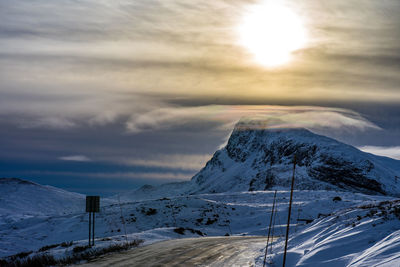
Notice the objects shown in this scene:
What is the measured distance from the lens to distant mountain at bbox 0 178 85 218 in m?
111

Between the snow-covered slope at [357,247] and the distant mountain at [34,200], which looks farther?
the distant mountain at [34,200]

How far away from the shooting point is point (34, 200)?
12575cm

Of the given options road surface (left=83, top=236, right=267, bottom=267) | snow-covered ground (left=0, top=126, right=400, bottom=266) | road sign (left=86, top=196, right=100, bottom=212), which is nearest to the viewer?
snow-covered ground (left=0, top=126, right=400, bottom=266)

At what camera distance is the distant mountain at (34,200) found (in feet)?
363

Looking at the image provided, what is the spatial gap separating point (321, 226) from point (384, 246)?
9981 millimetres

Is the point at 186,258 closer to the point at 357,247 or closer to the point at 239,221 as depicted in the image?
the point at 357,247

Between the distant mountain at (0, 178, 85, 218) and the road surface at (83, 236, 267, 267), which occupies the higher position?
the road surface at (83, 236, 267, 267)

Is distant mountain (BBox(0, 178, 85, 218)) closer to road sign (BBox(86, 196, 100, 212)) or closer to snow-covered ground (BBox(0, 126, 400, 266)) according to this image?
snow-covered ground (BBox(0, 126, 400, 266))

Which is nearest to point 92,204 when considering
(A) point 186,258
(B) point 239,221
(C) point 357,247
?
(A) point 186,258

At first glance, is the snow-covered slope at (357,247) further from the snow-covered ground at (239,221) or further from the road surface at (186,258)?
the road surface at (186,258)

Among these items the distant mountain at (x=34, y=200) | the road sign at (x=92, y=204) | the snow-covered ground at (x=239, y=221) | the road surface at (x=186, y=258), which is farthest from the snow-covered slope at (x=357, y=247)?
the distant mountain at (x=34, y=200)

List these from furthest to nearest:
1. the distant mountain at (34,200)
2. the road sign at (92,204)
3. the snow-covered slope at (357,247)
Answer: the distant mountain at (34,200) → the road sign at (92,204) → the snow-covered slope at (357,247)

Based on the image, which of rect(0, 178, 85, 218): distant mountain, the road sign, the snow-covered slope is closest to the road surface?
the snow-covered slope

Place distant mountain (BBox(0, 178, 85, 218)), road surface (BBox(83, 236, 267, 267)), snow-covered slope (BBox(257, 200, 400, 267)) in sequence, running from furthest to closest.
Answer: distant mountain (BBox(0, 178, 85, 218)), road surface (BBox(83, 236, 267, 267)), snow-covered slope (BBox(257, 200, 400, 267))
